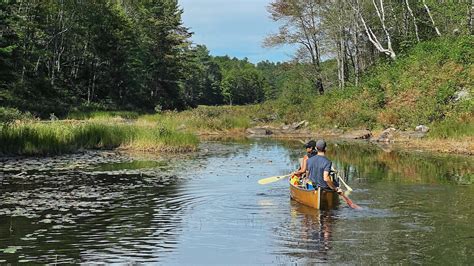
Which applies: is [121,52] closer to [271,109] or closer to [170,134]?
[271,109]

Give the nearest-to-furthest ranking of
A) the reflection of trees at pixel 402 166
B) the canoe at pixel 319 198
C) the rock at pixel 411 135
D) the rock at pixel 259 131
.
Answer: the canoe at pixel 319 198 → the reflection of trees at pixel 402 166 → the rock at pixel 411 135 → the rock at pixel 259 131

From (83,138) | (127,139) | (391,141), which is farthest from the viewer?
(391,141)

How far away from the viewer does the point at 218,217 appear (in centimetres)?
1207

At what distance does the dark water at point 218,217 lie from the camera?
8.84m

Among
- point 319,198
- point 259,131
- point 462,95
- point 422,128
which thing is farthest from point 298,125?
point 319,198

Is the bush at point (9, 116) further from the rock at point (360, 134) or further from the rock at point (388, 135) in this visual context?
the rock at point (388, 135)

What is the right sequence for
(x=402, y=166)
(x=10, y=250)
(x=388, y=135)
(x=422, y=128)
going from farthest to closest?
(x=388, y=135) < (x=422, y=128) < (x=402, y=166) < (x=10, y=250)

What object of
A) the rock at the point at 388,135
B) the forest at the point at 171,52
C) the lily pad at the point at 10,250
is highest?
the forest at the point at 171,52

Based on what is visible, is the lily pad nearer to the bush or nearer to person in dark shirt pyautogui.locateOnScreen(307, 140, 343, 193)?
person in dark shirt pyautogui.locateOnScreen(307, 140, 343, 193)

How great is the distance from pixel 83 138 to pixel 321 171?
56.0ft

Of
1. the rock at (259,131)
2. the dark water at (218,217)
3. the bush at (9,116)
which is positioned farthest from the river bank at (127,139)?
the rock at (259,131)

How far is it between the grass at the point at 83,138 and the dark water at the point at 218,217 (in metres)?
1.93

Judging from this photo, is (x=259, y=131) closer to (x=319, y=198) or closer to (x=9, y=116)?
(x=9, y=116)

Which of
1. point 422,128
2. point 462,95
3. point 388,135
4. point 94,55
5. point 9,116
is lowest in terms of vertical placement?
point 388,135
